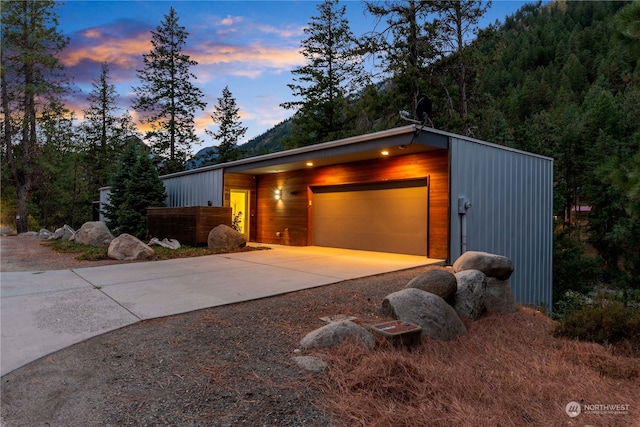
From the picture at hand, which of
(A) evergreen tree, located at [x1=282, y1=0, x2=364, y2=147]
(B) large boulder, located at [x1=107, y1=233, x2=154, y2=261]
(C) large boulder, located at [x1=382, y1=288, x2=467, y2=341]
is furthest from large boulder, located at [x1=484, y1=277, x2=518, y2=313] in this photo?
(A) evergreen tree, located at [x1=282, y1=0, x2=364, y2=147]

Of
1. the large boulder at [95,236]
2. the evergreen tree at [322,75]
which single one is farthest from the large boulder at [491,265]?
the evergreen tree at [322,75]

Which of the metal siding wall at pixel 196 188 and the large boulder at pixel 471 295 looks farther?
the metal siding wall at pixel 196 188

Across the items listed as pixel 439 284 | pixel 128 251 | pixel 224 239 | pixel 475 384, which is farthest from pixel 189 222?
pixel 475 384

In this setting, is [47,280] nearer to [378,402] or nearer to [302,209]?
[378,402]

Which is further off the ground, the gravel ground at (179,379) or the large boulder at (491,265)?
the large boulder at (491,265)

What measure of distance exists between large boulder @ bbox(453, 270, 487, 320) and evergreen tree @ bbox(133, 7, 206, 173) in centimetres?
2588

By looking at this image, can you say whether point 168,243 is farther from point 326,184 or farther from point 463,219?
point 463,219

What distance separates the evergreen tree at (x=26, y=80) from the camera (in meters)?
17.9

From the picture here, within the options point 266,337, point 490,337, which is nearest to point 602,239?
point 490,337

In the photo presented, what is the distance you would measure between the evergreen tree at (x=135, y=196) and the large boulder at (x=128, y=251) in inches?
204

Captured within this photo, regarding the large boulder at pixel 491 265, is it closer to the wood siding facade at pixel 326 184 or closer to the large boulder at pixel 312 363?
the wood siding facade at pixel 326 184

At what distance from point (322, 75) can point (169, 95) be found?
12.3 m

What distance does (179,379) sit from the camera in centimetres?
244

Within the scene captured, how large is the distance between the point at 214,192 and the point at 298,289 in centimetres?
866
